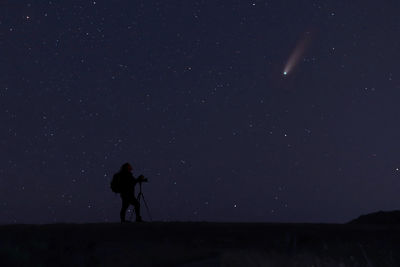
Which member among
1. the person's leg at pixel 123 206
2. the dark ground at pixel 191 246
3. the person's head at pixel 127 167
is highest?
the person's head at pixel 127 167

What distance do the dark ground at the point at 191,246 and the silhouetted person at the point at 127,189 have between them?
1.58 metres

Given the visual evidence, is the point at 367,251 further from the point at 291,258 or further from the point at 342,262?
the point at 291,258

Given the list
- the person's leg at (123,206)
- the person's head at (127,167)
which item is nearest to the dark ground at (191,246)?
the person's leg at (123,206)

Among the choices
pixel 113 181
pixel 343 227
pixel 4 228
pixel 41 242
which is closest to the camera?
pixel 41 242

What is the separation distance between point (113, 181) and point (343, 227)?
5.32 m

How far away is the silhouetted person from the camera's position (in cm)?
1175

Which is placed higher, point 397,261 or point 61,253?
point 61,253

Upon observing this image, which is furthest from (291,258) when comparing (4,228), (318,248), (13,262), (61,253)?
(4,228)

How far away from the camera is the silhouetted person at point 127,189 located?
38.5ft

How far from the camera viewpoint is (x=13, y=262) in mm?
8055

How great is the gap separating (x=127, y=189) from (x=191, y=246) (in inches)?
150

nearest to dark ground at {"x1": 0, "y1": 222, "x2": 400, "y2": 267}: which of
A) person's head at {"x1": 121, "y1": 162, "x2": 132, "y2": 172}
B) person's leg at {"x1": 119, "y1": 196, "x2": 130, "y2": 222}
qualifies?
person's leg at {"x1": 119, "y1": 196, "x2": 130, "y2": 222}

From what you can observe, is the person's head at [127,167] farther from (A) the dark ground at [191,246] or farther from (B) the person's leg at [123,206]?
(A) the dark ground at [191,246]

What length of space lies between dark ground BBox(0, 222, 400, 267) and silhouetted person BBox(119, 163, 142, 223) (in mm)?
1584
